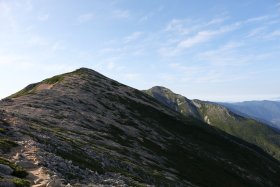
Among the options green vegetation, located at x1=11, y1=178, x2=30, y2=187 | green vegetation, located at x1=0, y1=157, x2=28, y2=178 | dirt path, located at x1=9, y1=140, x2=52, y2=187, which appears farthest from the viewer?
green vegetation, located at x1=0, y1=157, x2=28, y2=178

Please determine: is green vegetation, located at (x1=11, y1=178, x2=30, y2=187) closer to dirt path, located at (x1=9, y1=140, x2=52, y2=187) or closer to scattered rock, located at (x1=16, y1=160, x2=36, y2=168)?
dirt path, located at (x1=9, y1=140, x2=52, y2=187)

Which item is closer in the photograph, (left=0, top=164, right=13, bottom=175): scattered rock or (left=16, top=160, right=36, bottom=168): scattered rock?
(left=0, top=164, right=13, bottom=175): scattered rock

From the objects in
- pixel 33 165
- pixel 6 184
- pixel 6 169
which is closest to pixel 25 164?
pixel 33 165

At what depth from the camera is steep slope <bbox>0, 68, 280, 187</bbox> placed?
39.6 meters

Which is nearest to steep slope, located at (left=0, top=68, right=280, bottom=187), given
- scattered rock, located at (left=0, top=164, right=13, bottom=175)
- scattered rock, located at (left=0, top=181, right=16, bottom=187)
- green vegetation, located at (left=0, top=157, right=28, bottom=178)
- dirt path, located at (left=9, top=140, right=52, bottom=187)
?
dirt path, located at (left=9, top=140, right=52, bottom=187)

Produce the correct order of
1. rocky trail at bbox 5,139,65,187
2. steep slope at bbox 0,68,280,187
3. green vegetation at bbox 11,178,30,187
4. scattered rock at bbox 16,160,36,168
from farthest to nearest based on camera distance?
steep slope at bbox 0,68,280,187 → scattered rock at bbox 16,160,36,168 → rocky trail at bbox 5,139,65,187 → green vegetation at bbox 11,178,30,187

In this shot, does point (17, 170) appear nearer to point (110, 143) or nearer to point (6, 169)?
point (6, 169)

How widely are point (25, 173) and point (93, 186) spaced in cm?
564

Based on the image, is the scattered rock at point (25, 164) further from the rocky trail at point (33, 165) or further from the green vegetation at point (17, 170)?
the green vegetation at point (17, 170)

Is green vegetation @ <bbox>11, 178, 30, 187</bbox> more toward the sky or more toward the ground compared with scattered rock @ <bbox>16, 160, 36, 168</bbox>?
more toward the ground

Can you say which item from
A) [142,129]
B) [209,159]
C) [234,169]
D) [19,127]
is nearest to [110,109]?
[142,129]

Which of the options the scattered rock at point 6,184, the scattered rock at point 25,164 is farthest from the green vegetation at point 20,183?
the scattered rock at point 25,164

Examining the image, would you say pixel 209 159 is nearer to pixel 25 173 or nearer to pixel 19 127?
pixel 19 127

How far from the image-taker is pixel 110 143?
78938mm
